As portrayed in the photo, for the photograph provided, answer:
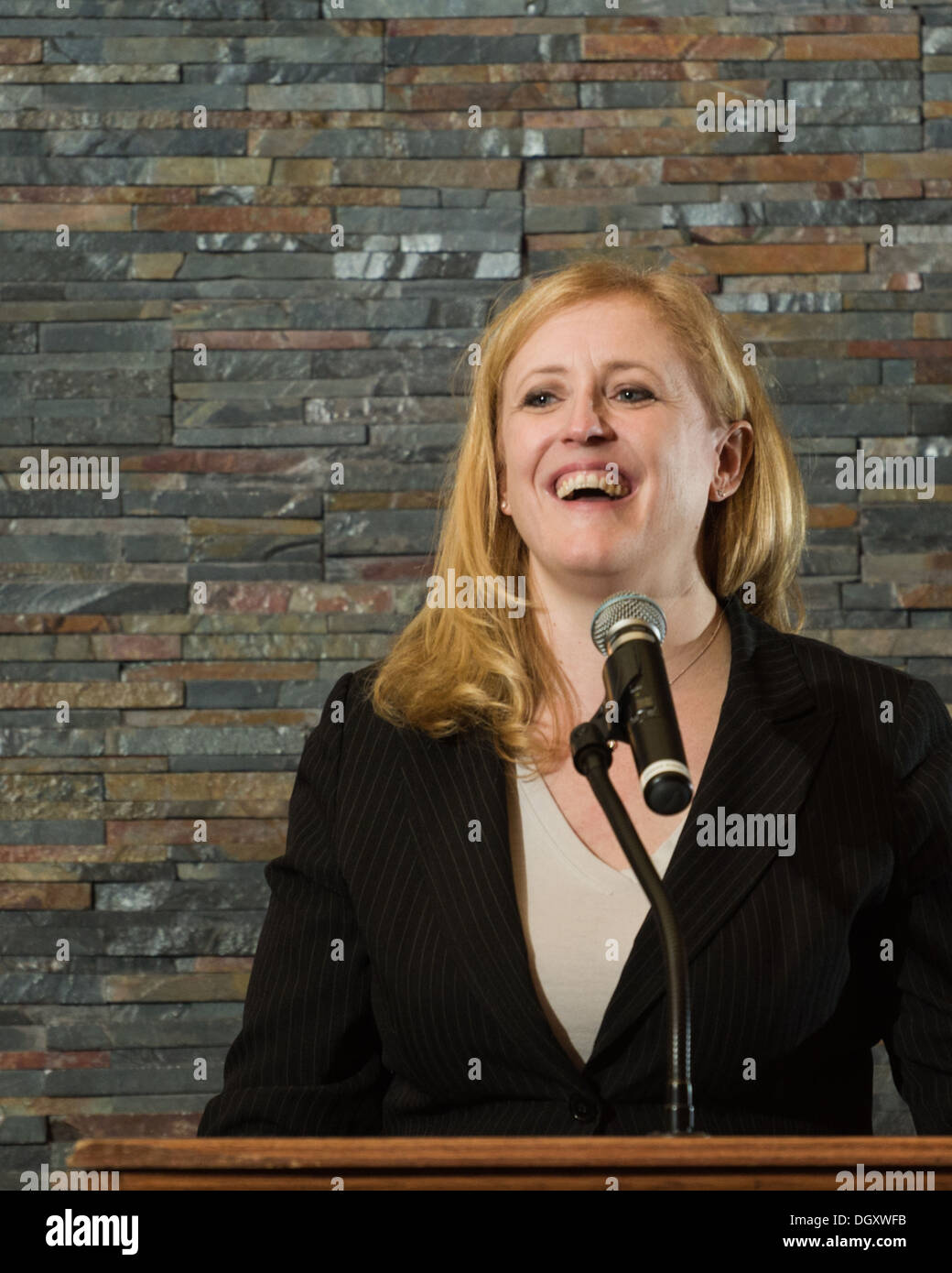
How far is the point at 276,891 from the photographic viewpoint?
1.54 metres

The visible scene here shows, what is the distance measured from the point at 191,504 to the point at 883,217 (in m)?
1.12

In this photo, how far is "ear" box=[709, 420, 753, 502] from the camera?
1.66 metres

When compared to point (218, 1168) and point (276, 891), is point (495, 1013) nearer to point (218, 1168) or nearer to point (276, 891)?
point (276, 891)

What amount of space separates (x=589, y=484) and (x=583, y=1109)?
0.60 m

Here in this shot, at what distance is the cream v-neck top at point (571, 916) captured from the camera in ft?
4.50

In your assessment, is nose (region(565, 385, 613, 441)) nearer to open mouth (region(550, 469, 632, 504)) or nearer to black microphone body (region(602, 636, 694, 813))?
open mouth (region(550, 469, 632, 504))

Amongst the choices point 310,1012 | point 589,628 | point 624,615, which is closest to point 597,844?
point 589,628

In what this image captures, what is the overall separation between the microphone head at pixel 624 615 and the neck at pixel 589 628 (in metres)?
0.40

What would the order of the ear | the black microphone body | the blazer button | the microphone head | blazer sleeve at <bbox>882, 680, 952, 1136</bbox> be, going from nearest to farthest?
the black microphone body, the microphone head, the blazer button, blazer sleeve at <bbox>882, 680, 952, 1136</bbox>, the ear

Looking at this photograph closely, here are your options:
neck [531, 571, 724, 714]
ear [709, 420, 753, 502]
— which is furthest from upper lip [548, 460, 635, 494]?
ear [709, 420, 753, 502]

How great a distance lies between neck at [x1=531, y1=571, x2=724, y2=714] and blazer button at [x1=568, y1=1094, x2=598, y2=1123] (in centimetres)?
41

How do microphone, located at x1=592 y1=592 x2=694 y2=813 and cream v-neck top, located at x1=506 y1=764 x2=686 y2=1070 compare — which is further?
cream v-neck top, located at x1=506 y1=764 x2=686 y2=1070

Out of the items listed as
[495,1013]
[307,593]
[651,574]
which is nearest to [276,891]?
[495,1013]

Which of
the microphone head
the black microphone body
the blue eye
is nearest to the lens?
the black microphone body
